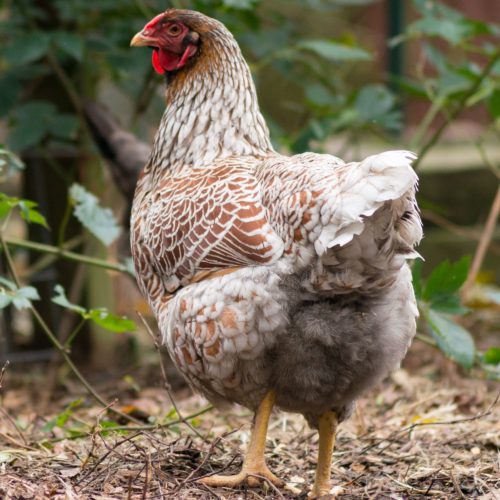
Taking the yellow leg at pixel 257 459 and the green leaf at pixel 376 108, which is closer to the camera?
the yellow leg at pixel 257 459

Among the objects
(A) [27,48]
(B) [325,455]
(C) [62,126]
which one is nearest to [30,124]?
(C) [62,126]

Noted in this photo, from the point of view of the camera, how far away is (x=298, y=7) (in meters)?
8.23

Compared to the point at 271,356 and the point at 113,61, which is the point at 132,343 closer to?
the point at 113,61

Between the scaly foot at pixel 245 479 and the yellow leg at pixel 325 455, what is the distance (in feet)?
0.46

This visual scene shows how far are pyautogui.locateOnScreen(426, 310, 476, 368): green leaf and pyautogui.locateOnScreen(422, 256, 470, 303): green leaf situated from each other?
92mm

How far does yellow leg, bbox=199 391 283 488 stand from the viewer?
10.3ft

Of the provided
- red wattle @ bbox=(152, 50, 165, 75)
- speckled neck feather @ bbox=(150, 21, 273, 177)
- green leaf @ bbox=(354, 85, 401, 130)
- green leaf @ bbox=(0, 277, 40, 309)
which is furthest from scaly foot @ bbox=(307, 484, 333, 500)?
green leaf @ bbox=(354, 85, 401, 130)

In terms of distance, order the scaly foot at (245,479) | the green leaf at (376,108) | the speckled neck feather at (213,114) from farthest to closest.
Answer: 1. the green leaf at (376,108)
2. the speckled neck feather at (213,114)
3. the scaly foot at (245,479)

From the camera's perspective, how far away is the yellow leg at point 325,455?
3.17m

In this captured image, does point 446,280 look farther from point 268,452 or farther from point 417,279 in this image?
point 268,452

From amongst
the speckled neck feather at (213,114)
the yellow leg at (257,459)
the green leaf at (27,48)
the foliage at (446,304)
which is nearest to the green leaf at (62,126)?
the green leaf at (27,48)

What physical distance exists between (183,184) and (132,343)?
3.00 metres

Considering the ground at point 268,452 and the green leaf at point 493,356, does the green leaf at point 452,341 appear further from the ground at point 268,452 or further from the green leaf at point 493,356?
the ground at point 268,452

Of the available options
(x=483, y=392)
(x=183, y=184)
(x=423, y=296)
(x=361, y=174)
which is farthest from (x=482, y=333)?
(x=361, y=174)
